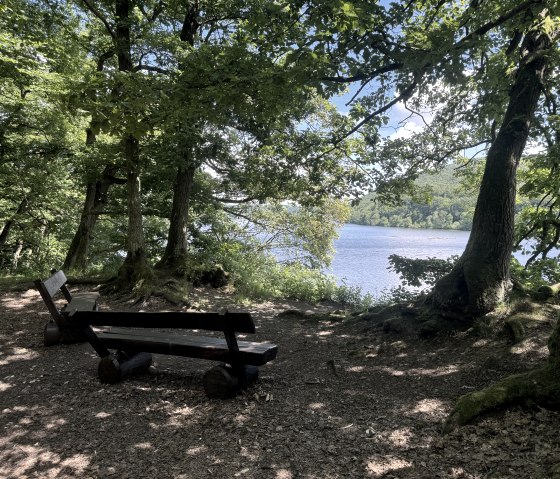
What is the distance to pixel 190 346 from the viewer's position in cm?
440

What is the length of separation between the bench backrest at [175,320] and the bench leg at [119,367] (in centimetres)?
52

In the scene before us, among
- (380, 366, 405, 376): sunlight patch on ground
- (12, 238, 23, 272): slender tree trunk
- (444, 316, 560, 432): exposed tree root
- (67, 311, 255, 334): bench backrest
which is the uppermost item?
(67, 311, 255, 334): bench backrest

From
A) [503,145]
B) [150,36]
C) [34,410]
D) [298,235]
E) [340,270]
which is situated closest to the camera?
[34,410]

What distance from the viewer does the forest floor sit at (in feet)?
9.33

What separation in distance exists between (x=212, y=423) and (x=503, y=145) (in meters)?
5.56

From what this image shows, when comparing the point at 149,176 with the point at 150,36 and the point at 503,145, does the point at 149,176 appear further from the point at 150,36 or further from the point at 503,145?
the point at 503,145

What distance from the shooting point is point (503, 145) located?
5883 millimetres

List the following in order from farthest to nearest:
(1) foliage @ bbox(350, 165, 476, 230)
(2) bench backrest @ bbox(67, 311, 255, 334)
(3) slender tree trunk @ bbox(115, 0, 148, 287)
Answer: (1) foliage @ bbox(350, 165, 476, 230) → (3) slender tree trunk @ bbox(115, 0, 148, 287) → (2) bench backrest @ bbox(67, 311, 255, 334)

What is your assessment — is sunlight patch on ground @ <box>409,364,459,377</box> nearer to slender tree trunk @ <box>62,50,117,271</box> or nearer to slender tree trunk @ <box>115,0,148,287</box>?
slender tree trunk @ <box>115,0,148,287</box>

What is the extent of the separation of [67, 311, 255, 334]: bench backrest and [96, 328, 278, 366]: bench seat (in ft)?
1.17

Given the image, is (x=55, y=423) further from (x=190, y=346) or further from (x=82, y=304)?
(x=82, y=304)

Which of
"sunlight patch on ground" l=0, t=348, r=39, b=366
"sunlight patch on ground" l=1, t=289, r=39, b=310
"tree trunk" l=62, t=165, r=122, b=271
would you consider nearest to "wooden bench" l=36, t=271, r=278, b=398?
"sunlight patch on ground" l=0, t=348, r=39, b=366

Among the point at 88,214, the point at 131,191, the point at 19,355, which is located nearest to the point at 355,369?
the point at 19,355

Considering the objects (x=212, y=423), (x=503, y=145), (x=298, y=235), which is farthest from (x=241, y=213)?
(x=212, y=423)
